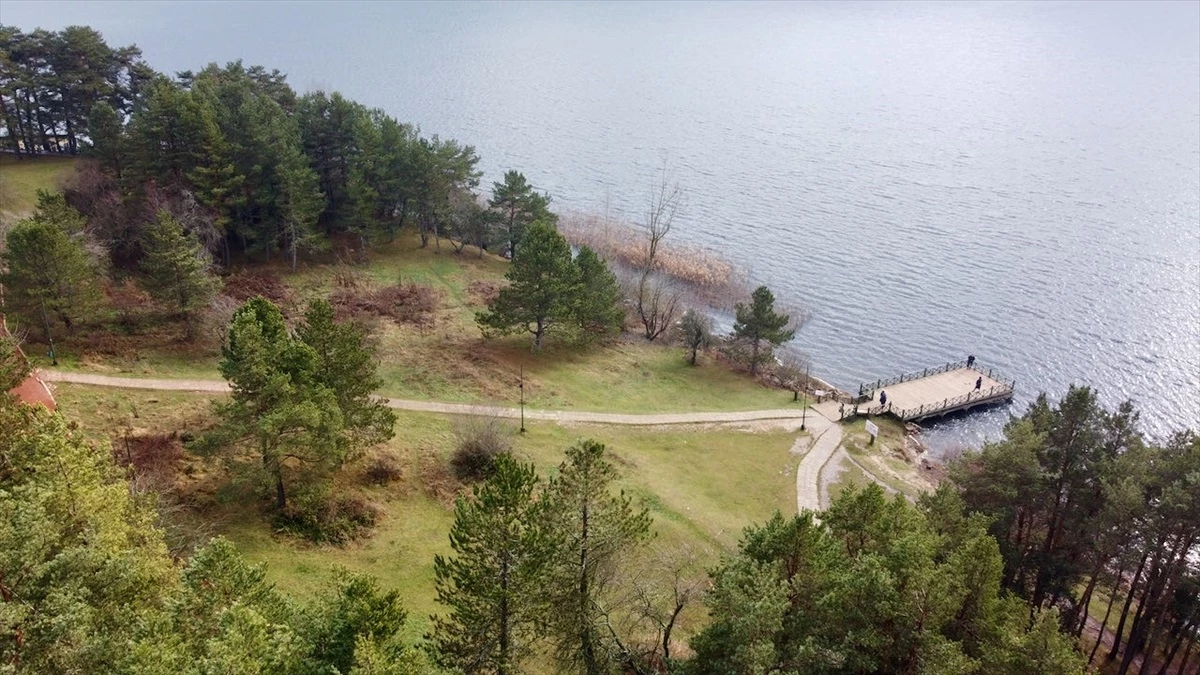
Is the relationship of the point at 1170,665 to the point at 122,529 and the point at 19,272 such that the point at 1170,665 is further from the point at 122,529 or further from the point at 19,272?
the point at 19,272

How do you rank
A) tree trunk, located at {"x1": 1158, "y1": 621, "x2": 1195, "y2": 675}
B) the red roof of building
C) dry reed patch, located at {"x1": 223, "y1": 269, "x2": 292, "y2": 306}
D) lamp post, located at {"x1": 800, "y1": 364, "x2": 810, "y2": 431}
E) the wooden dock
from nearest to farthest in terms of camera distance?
tree trunk, located at {"x1": 1158, "y1": 621, "x2": 1195, "y2": 675} < the red roof of building < lamp post, located at {"x1": 800, "y1": 364, "x2": 810, "y2": 431} < dry reed patch, located at {"x1": 223, "y1": 269, "x2": 292, "y2": 306} < the wooden dock

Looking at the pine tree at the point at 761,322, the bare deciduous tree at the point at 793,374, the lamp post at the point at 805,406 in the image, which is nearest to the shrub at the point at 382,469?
the lamp post at the point at 805,406

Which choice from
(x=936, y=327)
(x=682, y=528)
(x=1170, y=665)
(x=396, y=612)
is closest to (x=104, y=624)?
(x=396, y=612)

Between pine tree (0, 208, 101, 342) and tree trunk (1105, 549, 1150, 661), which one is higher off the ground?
pine tree (0, 208, 101, 342)

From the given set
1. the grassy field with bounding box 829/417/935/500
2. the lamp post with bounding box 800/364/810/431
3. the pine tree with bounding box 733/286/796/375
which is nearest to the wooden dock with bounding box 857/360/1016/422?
the grassy field with bounding box 829/417/935/500

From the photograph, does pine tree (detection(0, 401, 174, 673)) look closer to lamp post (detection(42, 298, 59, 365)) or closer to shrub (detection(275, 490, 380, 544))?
shrub (detection(275, 490, 380, 544))

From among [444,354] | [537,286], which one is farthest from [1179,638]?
[444,354]

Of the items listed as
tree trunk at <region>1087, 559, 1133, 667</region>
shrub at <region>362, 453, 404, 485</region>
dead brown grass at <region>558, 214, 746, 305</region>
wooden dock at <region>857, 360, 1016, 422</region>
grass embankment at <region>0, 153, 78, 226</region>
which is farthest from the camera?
dead brown grass at <region>558, 214, 746, 305</region>

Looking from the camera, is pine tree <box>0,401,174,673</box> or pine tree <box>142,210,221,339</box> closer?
pine tree <box>0,401,174,673</box>
